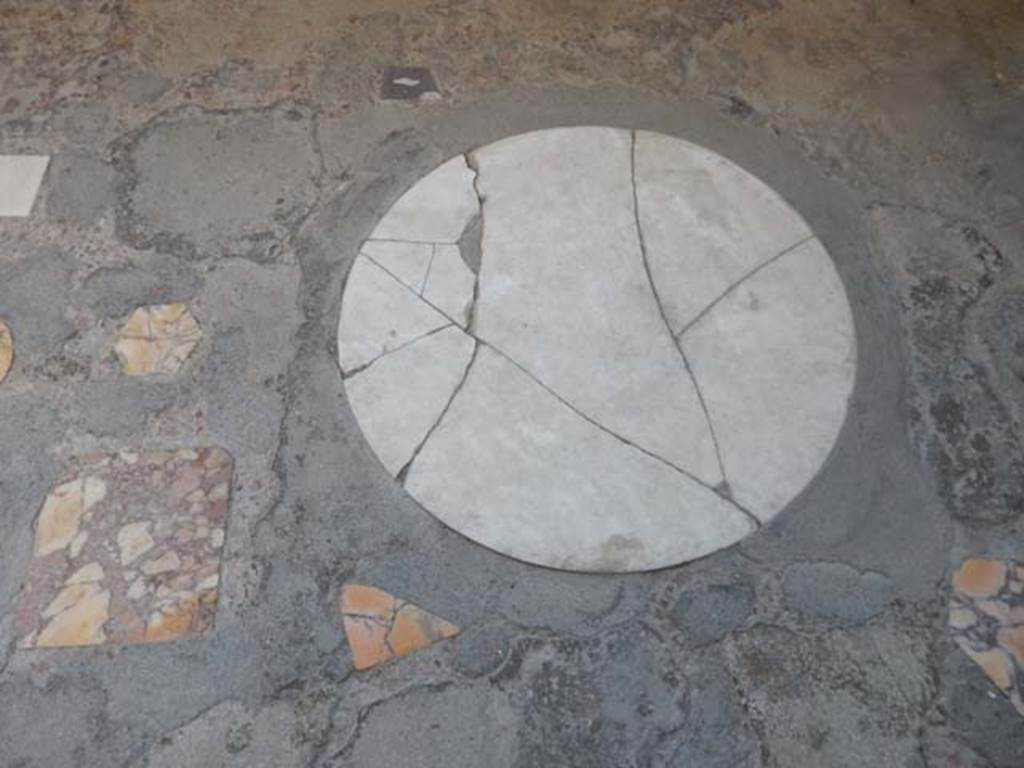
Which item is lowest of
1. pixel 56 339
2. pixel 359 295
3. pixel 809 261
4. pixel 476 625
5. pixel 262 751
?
pixel 262 751

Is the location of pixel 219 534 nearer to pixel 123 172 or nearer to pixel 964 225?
pixel 123 172

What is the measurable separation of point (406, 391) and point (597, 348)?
0.38 m

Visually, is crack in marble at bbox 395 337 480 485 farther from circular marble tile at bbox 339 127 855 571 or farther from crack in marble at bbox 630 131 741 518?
crack in marble at bbox 630 131 741 518

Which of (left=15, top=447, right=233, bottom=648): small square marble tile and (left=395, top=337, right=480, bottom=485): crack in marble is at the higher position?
(left=395, top=337, right=480, bottom=485): crack in marble

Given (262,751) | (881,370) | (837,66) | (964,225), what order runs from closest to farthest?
(262,751), (881,370), (964,225), (837,66)

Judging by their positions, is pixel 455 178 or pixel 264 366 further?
pixel 455 178

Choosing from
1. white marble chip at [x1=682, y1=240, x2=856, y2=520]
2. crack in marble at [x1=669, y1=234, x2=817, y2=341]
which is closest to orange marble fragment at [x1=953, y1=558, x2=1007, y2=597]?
white marble chip at [x1=682, y1=240, x2=856, y2=520]

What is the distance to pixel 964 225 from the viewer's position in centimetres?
184

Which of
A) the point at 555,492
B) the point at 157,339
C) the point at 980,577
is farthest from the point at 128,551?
the point at 980,577

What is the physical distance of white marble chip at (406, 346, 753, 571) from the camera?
4.95 ft

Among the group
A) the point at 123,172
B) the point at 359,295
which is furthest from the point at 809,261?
the point at 123,172

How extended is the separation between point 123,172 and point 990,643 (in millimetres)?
1956

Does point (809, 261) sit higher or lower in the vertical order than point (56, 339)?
higher

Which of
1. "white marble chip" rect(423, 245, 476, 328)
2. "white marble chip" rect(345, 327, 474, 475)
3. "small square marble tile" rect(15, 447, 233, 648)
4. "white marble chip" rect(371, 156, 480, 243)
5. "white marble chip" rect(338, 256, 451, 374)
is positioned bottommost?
"small square marble tile" rect(15, 447, 233, 648)
